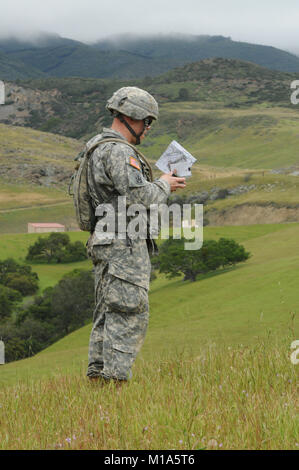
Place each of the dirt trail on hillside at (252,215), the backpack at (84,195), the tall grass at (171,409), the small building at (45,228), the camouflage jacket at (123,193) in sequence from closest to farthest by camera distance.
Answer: the tall grass at (171,409), the camouflage jacket at (123,193), the backpack at (84,195), the dirt trail on hillside at (252,215), the small building at (45,228)

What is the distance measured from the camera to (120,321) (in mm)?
4848

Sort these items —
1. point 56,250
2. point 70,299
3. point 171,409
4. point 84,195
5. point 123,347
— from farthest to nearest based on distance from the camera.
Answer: point 56,250 < point 70,299 < point 84,195 < point 123,347 < point 171,409

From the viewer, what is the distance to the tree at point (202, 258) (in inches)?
1369

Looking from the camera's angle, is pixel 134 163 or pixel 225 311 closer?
pixel 134 163

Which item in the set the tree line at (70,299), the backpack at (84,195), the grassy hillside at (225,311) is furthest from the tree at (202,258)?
the backpack at (84,195)

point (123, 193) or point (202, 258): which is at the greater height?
point (202, 258)

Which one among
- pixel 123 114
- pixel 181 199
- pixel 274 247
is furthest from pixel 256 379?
pixel 181 199

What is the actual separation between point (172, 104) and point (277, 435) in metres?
191

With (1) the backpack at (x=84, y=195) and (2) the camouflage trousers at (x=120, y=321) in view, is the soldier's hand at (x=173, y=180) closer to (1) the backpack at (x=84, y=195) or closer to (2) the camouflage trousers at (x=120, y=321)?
(1) the backpack at (x=84, y=195)

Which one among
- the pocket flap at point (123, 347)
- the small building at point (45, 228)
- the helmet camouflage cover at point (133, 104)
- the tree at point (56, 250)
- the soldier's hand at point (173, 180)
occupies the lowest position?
the pocket flap at point (123, 347)

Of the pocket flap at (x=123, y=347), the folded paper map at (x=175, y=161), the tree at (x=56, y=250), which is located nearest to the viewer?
the pocket flap at (x=123, y=347)

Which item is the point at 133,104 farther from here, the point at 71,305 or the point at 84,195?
the point at 71,305

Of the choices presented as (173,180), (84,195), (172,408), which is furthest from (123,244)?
(172,408)

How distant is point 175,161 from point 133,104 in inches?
25.0
